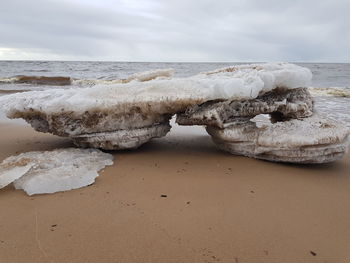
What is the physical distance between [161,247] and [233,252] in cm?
36

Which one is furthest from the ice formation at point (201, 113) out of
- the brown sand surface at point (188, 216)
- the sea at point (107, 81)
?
the sea at point (107, 81)

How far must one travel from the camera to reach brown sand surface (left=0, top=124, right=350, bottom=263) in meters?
1.57

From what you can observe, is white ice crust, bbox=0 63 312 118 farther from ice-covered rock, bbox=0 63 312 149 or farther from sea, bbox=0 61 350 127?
sea, bbox=0 61 350 127

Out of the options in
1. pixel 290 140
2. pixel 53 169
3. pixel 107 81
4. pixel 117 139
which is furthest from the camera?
pixel 107 81

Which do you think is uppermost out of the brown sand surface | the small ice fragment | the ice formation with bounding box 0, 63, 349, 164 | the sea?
the ice formation with bounding box 0, 63, 349, 164

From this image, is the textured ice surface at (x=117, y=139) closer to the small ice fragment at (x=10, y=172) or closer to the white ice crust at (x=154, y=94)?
the white ice crust at (x=154, y=94)

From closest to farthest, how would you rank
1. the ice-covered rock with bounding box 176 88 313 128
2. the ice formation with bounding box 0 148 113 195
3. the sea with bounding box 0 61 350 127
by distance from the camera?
the ice formation with bounding box 0 148 113 195, the ice-covered rock with bounding box 176 88 313 128, the sea with bounding box 0 61 350 127

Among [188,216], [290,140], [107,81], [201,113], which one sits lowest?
[107,81]

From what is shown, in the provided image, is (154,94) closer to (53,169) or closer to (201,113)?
(201,113)

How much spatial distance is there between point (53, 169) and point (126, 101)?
→ 0.86m

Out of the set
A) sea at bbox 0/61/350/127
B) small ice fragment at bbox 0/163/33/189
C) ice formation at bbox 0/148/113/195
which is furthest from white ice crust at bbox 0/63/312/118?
sea at bbox 0/61/350/127

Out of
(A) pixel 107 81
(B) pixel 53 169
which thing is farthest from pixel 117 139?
(A) pixel 107 81

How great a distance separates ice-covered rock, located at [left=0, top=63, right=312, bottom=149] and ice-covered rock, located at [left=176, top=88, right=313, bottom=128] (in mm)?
115

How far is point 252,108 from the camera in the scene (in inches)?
124
